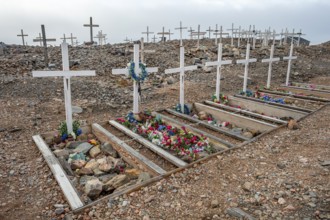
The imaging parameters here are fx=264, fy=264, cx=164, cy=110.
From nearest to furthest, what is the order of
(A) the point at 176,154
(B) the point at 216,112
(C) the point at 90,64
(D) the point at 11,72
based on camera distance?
1. (A) the point at 176,154
2. (B) the point at 216,112
3. (D) the point at 11,72
4. (C) the point at 90,64

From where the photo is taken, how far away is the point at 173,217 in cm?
336

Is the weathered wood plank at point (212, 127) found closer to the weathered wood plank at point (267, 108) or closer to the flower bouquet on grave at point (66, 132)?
the weathered wood plank at point (267, 108)

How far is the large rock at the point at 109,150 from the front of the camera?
5.63 metres

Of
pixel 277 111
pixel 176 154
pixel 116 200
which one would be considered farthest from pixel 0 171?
pixel 277 111

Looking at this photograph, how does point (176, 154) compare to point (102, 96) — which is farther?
point (102, 96)

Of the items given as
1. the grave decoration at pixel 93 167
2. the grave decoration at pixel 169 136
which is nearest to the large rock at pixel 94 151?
the grave decoration at pixel 93 167

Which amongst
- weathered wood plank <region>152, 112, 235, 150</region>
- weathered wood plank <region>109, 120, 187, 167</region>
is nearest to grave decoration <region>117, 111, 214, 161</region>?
weathered wood plank <region>152, 112, 235, 150</region>

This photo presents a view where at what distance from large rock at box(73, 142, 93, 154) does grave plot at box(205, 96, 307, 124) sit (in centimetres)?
450

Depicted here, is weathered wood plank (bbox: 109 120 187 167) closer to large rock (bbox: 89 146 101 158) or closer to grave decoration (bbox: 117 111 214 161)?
grave decoration (bbox: 117 111 214 161)

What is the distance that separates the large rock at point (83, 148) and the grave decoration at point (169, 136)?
1.22 meters

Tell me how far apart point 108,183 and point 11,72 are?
36.8ft

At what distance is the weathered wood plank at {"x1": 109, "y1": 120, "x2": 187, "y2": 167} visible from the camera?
475cm

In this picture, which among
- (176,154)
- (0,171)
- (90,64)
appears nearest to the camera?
(0,171)

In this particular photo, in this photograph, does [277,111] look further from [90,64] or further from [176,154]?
[90,64]
